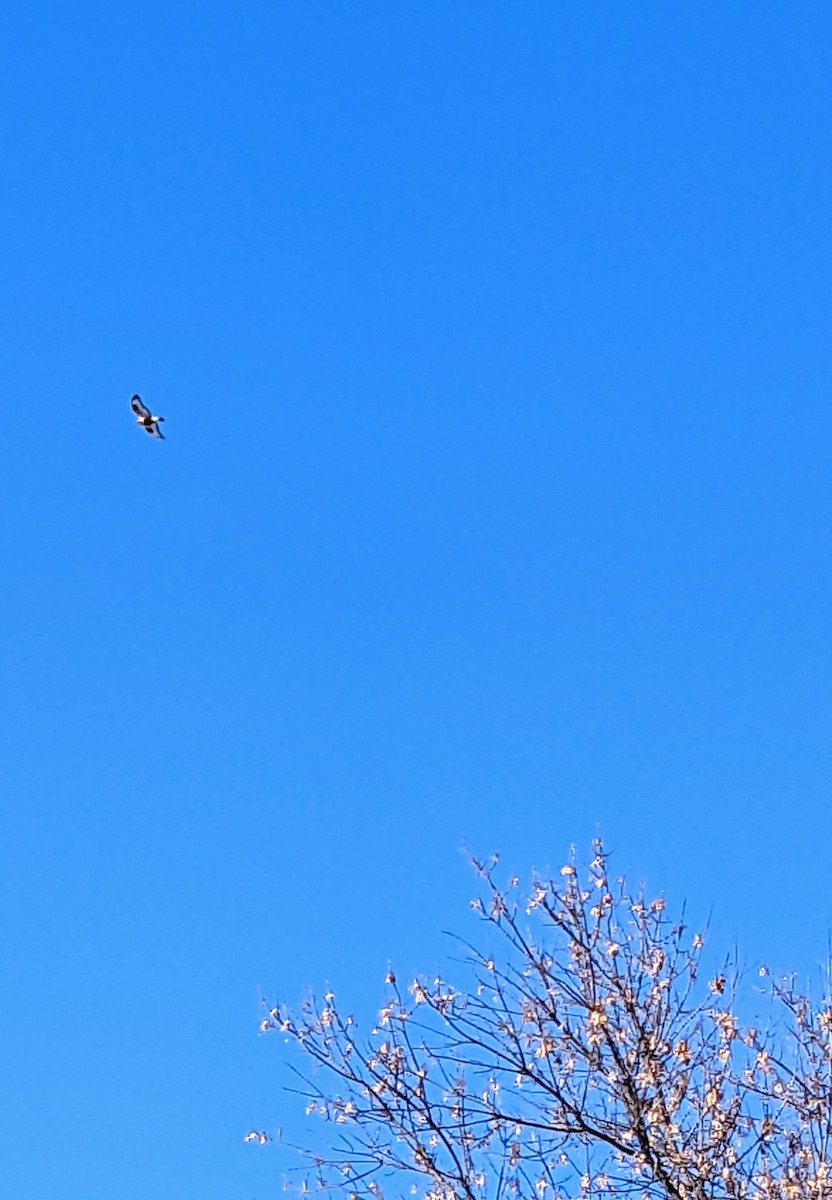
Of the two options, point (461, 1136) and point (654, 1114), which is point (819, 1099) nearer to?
point (654, 1114)

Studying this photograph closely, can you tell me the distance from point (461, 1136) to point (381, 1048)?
1005 millimetres

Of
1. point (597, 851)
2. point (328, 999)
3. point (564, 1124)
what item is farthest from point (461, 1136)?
point (597, 851)

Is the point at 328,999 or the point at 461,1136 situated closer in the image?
the point at 461,1136

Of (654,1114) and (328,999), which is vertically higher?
(328,999)

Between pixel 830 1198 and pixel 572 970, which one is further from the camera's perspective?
pixel 572 970

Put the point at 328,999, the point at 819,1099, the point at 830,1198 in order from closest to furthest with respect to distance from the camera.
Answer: the point at 830,1198 → the point at 819,1099 → the point at 328,999

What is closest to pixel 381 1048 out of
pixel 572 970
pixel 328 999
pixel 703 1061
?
pixel 328 999

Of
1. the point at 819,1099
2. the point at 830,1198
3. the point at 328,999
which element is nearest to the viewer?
the point at 830,1198

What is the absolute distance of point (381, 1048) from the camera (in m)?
14.7

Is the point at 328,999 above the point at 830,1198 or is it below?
above

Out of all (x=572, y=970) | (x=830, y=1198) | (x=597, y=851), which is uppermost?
(x=597, y=851)

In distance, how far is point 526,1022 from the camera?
14578mm

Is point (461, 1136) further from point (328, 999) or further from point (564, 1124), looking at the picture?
point (328, 999)

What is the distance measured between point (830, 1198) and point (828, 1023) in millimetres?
1803
